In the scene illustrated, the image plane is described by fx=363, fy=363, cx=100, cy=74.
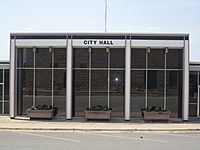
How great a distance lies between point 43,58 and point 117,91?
550 cm

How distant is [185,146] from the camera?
1302cm

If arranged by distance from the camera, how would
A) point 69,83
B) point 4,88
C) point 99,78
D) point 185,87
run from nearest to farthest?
point 185,87 < point 69,83 < point 99,78 < point 4,88

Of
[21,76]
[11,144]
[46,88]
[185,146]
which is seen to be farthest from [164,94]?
[11,144]

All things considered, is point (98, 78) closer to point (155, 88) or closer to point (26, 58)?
point (155, 88)

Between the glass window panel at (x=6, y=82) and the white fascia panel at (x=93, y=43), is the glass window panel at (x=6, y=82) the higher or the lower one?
the lower one

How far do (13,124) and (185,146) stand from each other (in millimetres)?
10533

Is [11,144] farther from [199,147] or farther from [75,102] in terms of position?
[75,102]

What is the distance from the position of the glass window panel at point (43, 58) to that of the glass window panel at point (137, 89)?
18.7 feet

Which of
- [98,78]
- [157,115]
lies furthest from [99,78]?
[157,115]

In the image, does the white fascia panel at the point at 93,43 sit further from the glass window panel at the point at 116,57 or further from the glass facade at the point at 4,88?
the glass facade at the point at 4,88

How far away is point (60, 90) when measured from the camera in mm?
24484

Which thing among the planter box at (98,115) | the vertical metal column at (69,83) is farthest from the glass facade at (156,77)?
the vertical metal column at (69,83)

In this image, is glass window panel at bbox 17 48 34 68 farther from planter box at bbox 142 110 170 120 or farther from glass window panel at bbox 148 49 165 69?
planter box at bbox 142 110 170 120

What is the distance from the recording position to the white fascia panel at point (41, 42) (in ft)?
74.8
